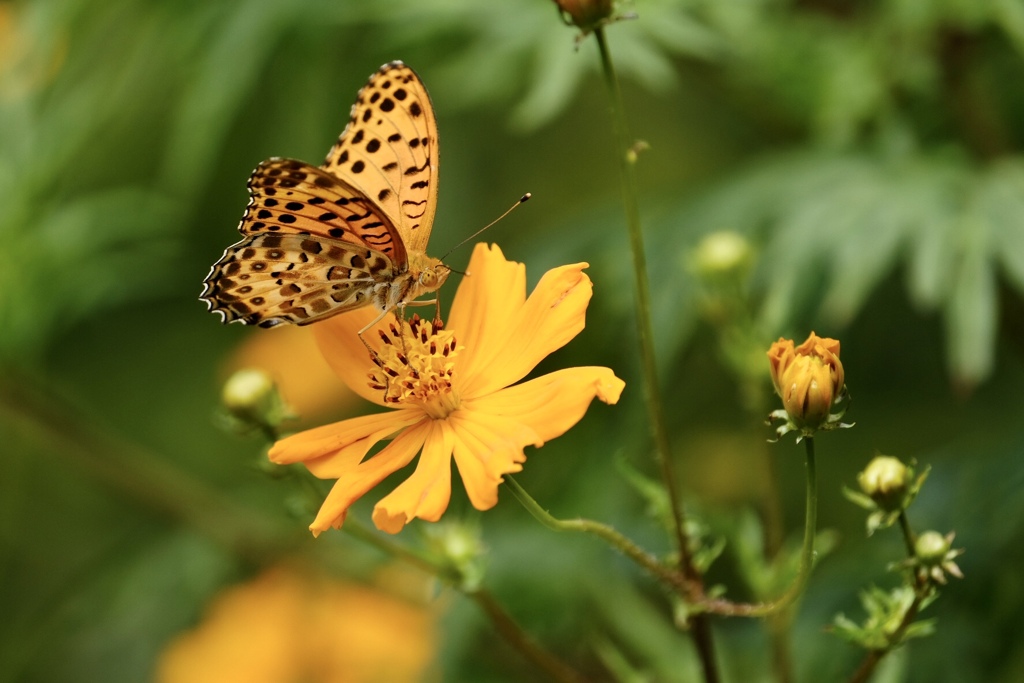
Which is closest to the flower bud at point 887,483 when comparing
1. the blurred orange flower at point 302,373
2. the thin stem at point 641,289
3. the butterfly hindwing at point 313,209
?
the thin stem at point 641,289

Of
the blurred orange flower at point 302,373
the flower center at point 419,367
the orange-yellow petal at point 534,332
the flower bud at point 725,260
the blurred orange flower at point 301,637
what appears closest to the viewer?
the orange-yellow petal at point 534,332

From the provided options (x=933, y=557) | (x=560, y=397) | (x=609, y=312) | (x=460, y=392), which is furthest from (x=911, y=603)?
(x=609, y=312)

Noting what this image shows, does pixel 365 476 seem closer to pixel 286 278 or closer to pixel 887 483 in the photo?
pixel 286 278

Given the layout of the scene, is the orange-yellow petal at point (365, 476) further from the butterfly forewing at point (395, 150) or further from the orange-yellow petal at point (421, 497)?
the butterfly forewing at point (395, 150)

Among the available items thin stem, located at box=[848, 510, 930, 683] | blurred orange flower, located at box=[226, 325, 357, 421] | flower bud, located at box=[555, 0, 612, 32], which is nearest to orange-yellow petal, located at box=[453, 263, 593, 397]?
flower bud, located at box=[555, 0, 612, 32]

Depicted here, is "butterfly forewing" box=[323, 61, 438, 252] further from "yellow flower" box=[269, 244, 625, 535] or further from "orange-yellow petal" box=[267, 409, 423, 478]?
"orange-yellow petal" box=[267, 409, 423, 478]

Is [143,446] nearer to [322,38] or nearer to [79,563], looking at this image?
[79,563]
